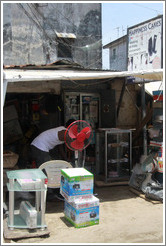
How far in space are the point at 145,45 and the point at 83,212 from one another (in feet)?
17.8

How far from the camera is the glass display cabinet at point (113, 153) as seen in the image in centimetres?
781

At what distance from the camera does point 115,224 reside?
5.05m

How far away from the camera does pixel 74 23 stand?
14641 mm

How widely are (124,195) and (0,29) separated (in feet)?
14.7

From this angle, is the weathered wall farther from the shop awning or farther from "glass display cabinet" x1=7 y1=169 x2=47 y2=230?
"glass display cabinet" x1=7 y1=169 x2=47 y2=230

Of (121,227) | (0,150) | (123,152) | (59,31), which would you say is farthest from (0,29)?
(59,31)

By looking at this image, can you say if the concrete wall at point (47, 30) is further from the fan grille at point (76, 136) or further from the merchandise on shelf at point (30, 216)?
the merchandise on shelf at point (30, 216)

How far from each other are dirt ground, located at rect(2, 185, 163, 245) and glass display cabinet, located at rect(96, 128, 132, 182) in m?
1.30

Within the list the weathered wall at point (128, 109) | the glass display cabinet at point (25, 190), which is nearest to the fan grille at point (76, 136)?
the glass display cabinet at point (25, 190)

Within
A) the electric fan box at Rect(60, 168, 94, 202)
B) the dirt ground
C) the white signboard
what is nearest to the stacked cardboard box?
the electric fan box at Rect(60, 168, 94, 202)

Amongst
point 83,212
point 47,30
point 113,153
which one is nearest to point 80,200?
point 83,212

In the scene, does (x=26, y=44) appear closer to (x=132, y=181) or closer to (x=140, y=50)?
(x=140, y=50)

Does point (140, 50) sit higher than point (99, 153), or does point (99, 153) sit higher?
point (140, 50)

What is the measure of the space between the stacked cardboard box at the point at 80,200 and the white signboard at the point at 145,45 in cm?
433
